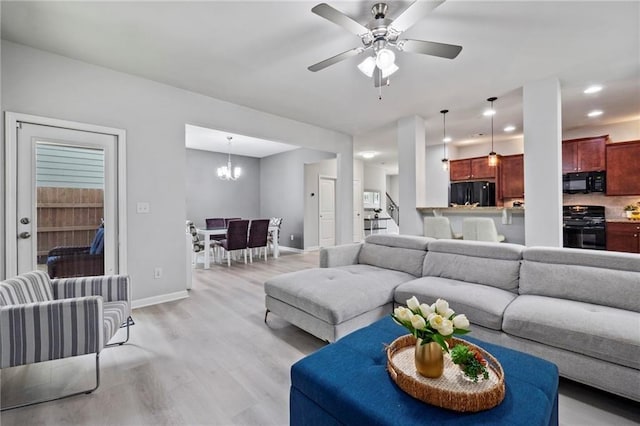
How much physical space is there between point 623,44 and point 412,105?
7.44 feet

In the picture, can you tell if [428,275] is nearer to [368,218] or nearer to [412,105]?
[412,105]

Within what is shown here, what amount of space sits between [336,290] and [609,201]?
19.3ft

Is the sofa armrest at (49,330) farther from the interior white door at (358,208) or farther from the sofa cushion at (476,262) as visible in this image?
the interior white door at (358,208)

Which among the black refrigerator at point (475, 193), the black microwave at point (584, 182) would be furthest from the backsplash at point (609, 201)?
the black refrigerator at point (475, 193)

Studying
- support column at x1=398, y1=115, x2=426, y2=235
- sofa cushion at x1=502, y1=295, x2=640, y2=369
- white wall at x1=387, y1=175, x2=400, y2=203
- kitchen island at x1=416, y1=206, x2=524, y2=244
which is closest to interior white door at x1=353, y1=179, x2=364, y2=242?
support column at x1=398, y1=115, x2=426, y2=235

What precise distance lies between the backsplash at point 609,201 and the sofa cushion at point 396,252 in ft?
14.6

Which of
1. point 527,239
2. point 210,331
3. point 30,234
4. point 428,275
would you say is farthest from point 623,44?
point 30,234

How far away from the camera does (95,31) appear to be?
8.38 feet

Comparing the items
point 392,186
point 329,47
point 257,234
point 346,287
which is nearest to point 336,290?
point 346,287

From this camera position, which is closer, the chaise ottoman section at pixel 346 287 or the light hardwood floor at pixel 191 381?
the light hardwood floor at pixel 191 381

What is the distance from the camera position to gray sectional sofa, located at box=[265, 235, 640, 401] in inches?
64.7

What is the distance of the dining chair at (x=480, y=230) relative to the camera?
387 cm

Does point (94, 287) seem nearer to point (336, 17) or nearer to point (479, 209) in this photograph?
point (336, 17)

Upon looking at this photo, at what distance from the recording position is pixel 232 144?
7.16 metres
